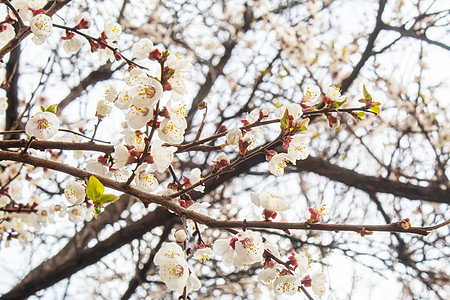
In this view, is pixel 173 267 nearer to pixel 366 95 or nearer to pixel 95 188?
pixel 95 188

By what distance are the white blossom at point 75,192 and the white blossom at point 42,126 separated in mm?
218

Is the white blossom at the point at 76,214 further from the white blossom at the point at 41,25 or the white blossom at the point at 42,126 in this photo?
the white blossom at the point at 41,25

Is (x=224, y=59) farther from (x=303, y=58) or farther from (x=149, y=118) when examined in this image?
(x=149, y=118)

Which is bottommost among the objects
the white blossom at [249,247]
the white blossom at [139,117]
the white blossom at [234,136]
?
the white blossom at [249,247]

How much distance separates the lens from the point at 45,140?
1.32 metres

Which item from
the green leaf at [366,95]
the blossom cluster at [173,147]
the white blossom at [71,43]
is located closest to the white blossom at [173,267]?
the blossom cluster at [173,147]

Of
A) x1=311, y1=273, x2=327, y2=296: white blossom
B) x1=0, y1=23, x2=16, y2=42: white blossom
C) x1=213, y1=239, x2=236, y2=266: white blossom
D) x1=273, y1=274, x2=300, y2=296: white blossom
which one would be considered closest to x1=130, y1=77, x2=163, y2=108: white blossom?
x1=213, y1=239, x2=236, y2=266: white blossom

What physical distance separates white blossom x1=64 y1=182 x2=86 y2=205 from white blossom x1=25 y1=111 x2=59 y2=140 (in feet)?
0.71

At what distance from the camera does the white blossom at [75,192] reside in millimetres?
1345

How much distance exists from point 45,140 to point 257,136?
34.9 inches

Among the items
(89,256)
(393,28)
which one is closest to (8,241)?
(89,256)

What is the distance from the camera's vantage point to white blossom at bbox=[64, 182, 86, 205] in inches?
52.9

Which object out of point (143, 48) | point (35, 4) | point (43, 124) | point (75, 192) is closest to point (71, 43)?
point (35, 4)

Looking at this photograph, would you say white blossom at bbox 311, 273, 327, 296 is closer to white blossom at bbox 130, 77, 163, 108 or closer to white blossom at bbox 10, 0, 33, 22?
white blossom at bbox 130, 77, 163, 108
